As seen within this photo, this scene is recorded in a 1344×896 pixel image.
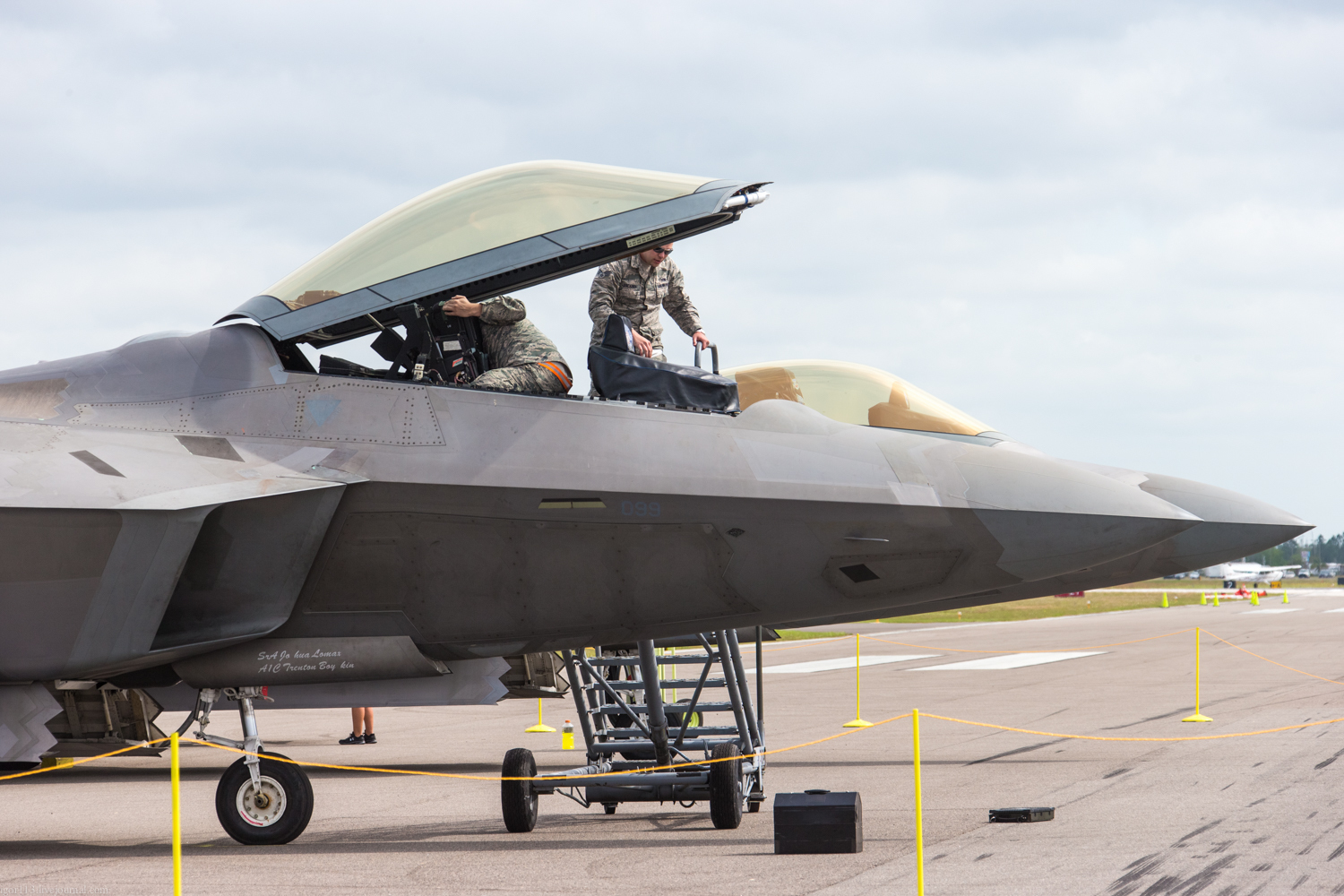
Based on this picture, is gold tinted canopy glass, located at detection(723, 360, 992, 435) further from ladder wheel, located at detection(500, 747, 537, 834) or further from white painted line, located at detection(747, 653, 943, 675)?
white painted line, located at detection(747, 653, 943, 675)

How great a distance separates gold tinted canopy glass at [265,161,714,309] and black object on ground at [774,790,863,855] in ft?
12.0

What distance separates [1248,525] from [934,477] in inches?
133

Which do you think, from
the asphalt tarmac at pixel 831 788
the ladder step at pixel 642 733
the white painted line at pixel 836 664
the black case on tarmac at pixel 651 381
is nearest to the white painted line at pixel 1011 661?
the white painted line at pixel 836 664

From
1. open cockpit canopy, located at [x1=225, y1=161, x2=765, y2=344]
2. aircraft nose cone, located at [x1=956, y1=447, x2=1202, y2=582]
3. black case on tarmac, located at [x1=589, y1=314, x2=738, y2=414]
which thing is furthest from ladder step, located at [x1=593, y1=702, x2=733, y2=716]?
open cockpit canopy, located at [x1=225, y1=161, x2=765, y2=344]

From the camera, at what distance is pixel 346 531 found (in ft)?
25.7

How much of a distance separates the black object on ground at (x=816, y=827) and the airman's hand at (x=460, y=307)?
11.4ft

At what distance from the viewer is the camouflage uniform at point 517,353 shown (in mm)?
8039

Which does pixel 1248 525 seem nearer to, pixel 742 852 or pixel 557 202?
pixel 742 852

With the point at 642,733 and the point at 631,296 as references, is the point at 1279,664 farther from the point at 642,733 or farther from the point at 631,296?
the point at 631,296

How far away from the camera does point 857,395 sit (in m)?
9.71

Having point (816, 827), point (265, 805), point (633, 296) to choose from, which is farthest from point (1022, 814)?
point (265, 805)

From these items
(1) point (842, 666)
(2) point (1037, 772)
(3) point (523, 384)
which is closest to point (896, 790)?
(2) point (1037, 772)

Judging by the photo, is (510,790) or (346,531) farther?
(510,790)

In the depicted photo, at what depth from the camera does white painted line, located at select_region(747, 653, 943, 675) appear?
2639 cm
